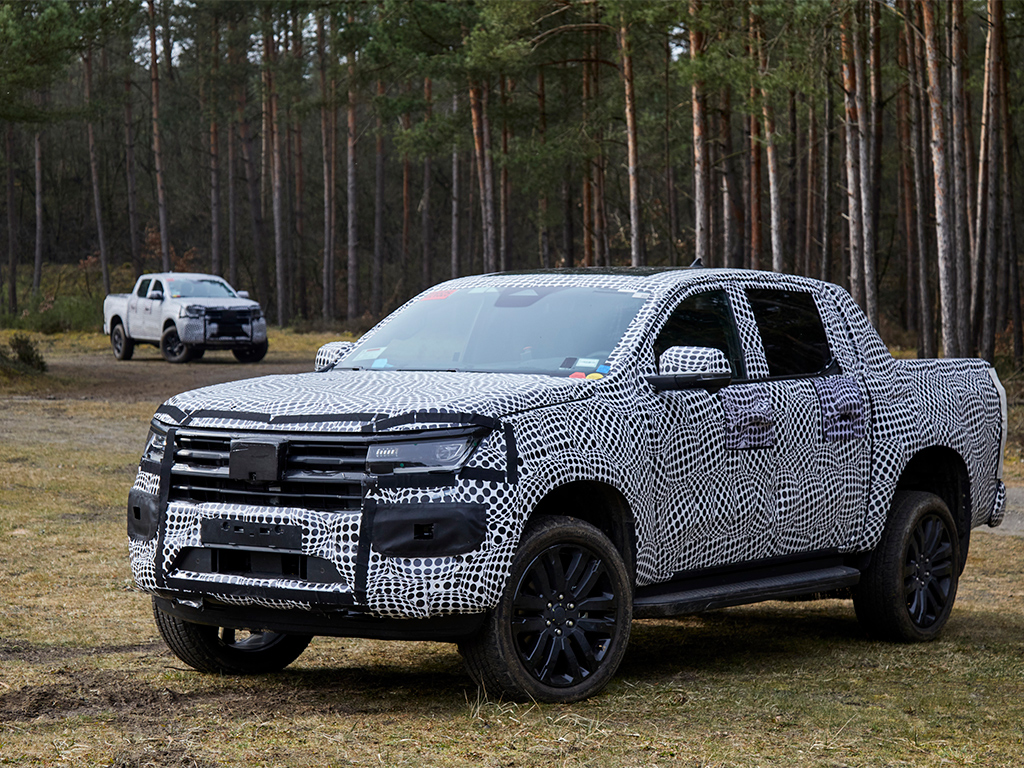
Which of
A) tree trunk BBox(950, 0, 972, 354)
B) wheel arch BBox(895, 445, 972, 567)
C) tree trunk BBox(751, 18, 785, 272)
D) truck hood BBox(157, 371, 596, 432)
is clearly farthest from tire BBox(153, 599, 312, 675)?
tree trunk BBox(751, 18, 785, 272)

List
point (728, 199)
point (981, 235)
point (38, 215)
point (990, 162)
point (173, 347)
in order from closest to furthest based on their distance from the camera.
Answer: point (981, 235), point (990, 162), point (173, 347), point (728, 199), point (38, 215)

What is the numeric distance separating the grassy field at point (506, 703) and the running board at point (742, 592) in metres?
0.34

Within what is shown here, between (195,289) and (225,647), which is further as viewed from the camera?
(195,289)

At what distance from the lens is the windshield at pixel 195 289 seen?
3325 cm

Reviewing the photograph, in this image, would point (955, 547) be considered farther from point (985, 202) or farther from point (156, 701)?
point (985, 202)

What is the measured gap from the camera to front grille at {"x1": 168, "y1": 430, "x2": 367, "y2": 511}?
5.29 m

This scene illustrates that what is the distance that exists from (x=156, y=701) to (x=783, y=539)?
3.03 m

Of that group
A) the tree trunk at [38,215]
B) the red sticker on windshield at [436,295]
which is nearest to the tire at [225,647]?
the red sticker on windshield at [436,295]

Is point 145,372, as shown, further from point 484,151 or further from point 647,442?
point 647,442

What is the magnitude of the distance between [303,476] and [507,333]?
1.63 m

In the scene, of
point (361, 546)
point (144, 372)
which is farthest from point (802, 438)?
point (144, 372)

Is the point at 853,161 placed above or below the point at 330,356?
above

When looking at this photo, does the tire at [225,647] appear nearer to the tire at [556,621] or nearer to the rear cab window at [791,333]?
the tire at [556,621]

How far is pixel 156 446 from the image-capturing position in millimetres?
5828
